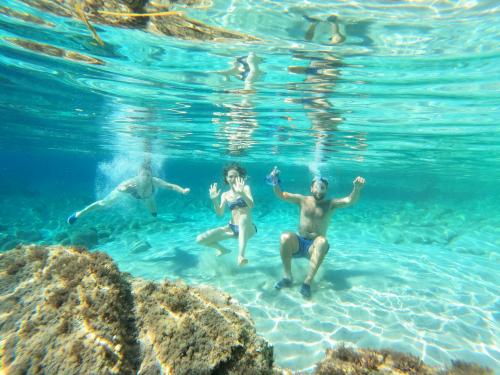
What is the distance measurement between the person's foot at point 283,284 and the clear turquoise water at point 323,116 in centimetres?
24

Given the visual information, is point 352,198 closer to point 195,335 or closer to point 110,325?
point 195,335

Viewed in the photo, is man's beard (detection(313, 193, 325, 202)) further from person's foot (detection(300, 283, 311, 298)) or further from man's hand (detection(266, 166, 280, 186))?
person's foot (detection(300, 283, 311, 298))

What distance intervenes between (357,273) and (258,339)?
759 cm

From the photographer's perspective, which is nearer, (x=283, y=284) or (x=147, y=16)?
(x=147, y=16)

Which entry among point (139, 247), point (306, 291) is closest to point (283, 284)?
point (306, 291)

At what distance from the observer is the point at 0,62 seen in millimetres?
11336

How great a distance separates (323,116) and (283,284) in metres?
9.78

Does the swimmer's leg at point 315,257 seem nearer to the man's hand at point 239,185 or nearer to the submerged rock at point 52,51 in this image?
the man's hand at point 239,185

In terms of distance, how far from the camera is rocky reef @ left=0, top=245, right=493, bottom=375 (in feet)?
7.82

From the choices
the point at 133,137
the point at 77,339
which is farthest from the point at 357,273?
the point at 133,137

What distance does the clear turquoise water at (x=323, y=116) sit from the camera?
20.5 feet

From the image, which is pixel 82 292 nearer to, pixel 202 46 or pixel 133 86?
pixel 202 46

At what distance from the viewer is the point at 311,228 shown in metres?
8.62

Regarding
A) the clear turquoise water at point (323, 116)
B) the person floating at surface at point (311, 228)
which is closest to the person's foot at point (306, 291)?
the person floating at surface at point (311, 228)
